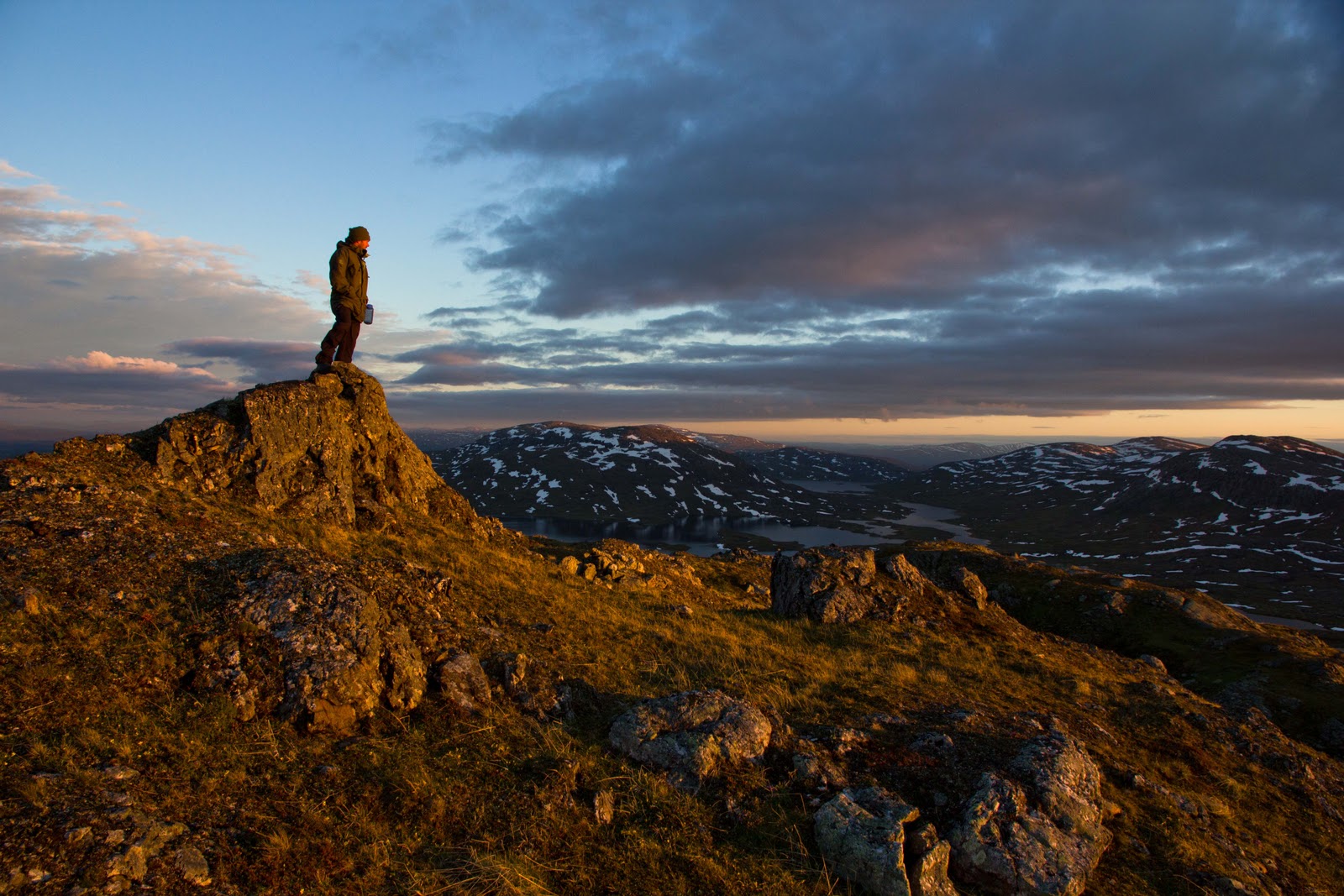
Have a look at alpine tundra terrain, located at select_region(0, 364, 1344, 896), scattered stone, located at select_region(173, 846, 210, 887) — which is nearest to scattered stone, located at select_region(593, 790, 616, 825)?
alpine tundra terrain, located at select_region(0, 364, 1344, 896)

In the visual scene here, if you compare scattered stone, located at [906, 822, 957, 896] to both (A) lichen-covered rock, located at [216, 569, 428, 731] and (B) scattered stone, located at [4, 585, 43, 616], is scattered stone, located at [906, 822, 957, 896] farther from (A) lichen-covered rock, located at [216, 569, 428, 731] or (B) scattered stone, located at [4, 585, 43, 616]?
(B) scattered stone, located at [4, 585, 43, 616]

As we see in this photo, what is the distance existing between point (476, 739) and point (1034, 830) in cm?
912

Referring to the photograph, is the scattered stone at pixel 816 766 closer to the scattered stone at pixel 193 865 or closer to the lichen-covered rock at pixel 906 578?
the scattered stone at pixel 193 865

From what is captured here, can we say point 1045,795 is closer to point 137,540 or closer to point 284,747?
point 284,747

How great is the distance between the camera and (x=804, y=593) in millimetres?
23109

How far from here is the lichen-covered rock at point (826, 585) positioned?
22297 millimetres

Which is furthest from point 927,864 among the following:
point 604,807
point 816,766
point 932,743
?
point 604,807

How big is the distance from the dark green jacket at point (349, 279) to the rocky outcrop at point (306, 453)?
2.95 m

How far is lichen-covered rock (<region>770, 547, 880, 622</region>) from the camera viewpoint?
22297mm

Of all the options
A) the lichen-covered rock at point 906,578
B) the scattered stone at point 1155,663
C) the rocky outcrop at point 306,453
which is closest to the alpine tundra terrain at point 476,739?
the rocky outcrop at point 306,453

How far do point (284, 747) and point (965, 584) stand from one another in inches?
1171

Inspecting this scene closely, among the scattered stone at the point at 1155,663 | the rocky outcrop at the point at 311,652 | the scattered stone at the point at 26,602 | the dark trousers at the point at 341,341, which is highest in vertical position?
the dark trousers at the point at 341,341

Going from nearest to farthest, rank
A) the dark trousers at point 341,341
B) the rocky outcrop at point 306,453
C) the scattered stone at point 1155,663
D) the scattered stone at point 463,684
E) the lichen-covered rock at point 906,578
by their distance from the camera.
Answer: the scattered stone at point 463,684, the rocky outcrop at point 306,453, the dark trousers at point 341,341, the lichen-covered rock at point 906,578, the scattered stone at point 1155,663

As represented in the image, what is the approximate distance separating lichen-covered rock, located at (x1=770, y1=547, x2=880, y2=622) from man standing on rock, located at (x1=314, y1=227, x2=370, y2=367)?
1976 centimetres
